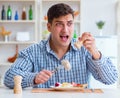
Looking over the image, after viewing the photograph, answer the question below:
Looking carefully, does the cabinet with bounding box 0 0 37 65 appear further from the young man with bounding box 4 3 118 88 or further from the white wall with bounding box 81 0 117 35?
the young man with bounding box 4 3 118 88

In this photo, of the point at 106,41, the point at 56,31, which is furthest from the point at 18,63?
the point at 106,41

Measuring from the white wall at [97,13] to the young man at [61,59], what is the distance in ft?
A: 10.2

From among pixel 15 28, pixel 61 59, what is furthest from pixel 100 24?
pixel 61 59

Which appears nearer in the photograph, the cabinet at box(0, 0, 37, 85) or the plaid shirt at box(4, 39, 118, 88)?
the plaid shirt at box(4, 39, 118, 88)

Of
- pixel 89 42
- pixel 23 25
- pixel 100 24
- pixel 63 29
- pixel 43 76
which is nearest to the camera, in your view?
pixel 43 76

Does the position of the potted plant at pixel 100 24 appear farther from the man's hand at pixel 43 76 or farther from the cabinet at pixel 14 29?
the man's hand at pixel 43 76

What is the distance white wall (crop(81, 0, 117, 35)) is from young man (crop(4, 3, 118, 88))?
311cm

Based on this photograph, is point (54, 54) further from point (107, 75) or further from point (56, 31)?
point (107, 75)

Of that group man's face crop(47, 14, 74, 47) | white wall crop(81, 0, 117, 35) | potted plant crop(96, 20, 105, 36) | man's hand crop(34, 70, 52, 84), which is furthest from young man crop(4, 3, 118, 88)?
white wall crop(81, 0, 117, 35)

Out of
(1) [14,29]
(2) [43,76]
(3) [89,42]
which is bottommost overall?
(2) [43,76]

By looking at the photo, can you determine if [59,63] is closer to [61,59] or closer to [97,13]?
[61,59]

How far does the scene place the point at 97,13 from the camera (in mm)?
5410

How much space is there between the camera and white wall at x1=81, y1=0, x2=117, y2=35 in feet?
17.7

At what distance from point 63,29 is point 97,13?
333 centimetres
